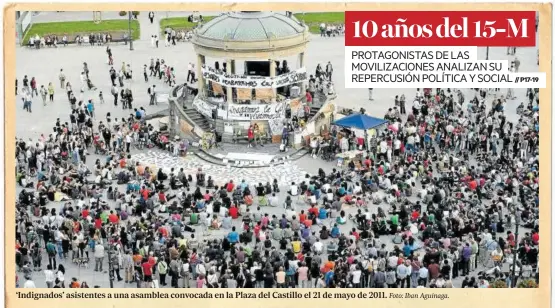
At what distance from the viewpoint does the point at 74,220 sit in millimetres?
44781

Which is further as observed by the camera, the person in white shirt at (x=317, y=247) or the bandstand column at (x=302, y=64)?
the bandstand column at (x=302, y=64)

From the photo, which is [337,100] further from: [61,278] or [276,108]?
[61,278]

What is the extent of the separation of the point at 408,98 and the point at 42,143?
55.5 ft

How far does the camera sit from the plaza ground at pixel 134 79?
49.8m

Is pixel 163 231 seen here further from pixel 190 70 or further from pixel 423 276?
pixel 190 70

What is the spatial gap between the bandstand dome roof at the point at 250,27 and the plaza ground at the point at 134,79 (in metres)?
2.61

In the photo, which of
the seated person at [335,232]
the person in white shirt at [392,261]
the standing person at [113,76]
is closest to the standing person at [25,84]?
the standing person at [113,76]

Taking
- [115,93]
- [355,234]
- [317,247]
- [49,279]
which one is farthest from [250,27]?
[49,279]

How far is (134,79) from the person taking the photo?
6162 centimetres

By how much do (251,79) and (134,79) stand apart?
10.2 metres

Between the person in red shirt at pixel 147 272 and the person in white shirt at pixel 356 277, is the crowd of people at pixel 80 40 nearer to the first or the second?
the person in red shirt at pixel 147 272

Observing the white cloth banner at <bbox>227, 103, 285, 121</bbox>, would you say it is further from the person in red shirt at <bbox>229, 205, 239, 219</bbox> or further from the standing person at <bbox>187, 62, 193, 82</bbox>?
the person in red shirt at <bbox>229, 205, 239, 219</bbox>

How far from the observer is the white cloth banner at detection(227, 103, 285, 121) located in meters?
53.8
